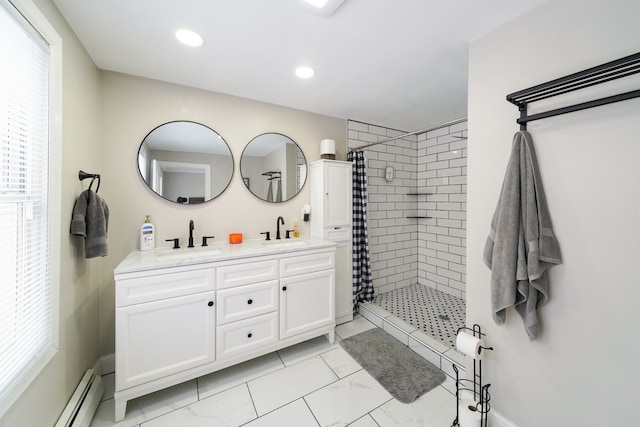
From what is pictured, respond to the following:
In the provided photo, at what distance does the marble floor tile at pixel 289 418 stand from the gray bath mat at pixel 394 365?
0.60 meters

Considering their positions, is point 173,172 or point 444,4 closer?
point 444,4

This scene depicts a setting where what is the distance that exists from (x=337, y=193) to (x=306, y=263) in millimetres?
881

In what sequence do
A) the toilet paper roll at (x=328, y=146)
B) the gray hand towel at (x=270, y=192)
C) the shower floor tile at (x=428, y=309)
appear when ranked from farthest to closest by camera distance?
1. the toilet paper roll at (x=328, y=146)
2. the gray hand towel at (x=270, y=192)
3. the shower floor tile at (x=428, y=309)

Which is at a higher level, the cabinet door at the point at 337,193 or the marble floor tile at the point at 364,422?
the cabinet door at the point at 337,193

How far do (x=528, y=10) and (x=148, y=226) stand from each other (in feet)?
9.24

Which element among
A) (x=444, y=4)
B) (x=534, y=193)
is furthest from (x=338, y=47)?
(x=534, y=193)

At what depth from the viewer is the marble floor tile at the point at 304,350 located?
204 centimetres

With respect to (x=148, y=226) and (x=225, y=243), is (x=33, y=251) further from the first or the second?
(x=225, y=243)

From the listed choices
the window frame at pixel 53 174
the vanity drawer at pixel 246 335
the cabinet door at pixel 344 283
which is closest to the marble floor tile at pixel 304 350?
the vanity drawer at pixel 246 335

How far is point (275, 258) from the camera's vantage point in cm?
193

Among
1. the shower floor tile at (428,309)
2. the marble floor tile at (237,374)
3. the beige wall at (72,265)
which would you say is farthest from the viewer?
the shower floor tile at (428,309)

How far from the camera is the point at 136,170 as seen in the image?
1.91m

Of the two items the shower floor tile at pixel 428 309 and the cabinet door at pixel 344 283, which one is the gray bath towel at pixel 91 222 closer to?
the cabinet door at pixel 344 283

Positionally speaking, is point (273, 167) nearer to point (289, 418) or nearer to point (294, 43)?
point (294, 43)
